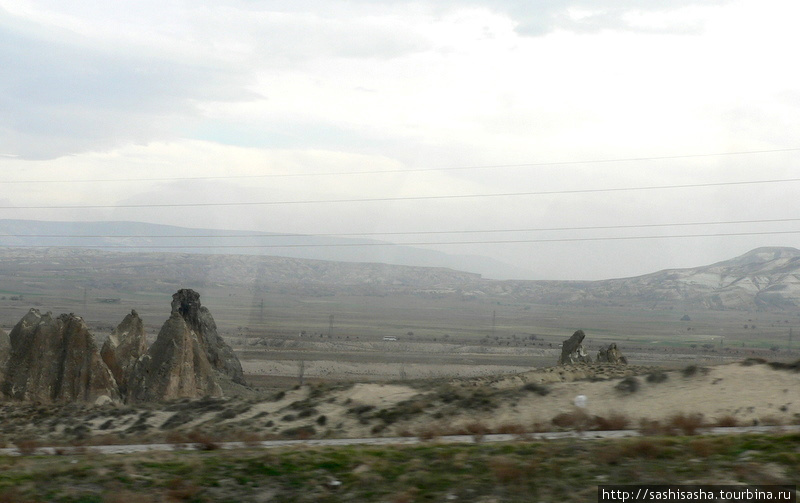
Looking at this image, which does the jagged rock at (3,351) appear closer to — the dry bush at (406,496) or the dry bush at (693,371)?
the dry bush at (693,371)

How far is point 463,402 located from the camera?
21.5 meters

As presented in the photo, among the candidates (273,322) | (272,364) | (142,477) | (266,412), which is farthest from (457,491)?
(273,322)

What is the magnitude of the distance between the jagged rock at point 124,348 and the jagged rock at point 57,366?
3.21 metres

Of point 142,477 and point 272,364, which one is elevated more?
point 142,477

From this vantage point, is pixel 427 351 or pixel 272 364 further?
pixel 427 351

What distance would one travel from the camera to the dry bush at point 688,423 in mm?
15680

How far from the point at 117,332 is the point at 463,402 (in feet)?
101

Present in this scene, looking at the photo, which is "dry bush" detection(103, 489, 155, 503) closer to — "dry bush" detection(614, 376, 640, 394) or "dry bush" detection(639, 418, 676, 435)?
"dry bush" detection(639, 418, 676, 435)

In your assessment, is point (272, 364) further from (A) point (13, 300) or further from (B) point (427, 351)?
(A) point (13, 300)

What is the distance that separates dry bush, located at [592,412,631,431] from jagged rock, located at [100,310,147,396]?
29.9 metres

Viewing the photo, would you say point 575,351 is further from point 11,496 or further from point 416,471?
point 11,496

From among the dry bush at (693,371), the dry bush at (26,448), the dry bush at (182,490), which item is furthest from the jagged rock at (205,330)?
the dry bush at (182,490)

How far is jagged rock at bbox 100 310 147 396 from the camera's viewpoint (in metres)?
42.8

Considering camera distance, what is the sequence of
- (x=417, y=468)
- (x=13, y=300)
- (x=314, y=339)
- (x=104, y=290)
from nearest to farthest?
(x=417, y=468) → (x=314, y=339) → (x=13, y=300) → (x=104, y=290)
